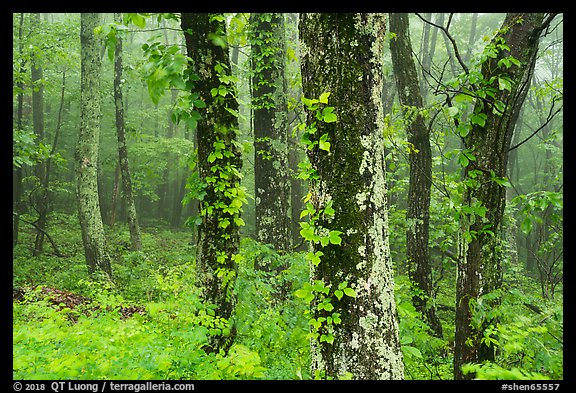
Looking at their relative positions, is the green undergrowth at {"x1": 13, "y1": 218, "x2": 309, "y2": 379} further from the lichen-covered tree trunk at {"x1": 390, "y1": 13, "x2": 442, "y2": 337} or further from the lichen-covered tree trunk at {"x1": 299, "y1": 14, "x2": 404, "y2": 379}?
the lichen-covered tree trunk at {"x1": 390, "y1": 13, "x2": 442, "y2": 337}

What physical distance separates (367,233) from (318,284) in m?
0.53

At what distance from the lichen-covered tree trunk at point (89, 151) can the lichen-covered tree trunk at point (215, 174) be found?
5982 millimetres

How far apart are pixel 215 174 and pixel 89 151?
6218mm

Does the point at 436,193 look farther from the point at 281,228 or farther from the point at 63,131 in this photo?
the point at 63,131

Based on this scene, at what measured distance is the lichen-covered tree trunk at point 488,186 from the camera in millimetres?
4020

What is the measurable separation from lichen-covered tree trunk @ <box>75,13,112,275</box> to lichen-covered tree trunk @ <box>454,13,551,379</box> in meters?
8.70

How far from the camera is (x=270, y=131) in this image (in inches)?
289

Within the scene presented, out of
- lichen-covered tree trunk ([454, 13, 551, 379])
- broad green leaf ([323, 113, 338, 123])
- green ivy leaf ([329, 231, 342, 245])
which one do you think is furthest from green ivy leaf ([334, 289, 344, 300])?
lichen-covered tree trunk ([454, 13, 551, 379])

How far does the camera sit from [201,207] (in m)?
4.68

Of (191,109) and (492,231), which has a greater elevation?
(191,109)

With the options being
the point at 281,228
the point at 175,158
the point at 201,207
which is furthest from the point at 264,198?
the point at 175,158

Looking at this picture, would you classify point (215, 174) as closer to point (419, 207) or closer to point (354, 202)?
point (354, 202)

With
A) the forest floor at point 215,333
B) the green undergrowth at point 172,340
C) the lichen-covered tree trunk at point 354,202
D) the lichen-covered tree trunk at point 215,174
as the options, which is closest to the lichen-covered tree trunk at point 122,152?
the forest floor at point 215,333

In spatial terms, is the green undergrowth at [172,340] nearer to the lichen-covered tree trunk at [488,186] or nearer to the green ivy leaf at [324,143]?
the green ivy leaf at [324,143]
